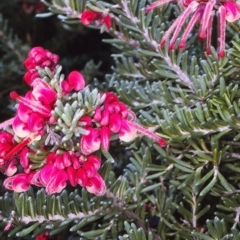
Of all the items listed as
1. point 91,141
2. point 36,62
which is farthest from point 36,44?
point 91,141

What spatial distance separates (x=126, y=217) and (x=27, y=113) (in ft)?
0.78

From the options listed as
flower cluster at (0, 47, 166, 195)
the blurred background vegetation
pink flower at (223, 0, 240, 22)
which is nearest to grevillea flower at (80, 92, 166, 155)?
flower cluster at (0, 47, 166, 195)

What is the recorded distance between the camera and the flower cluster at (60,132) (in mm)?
545

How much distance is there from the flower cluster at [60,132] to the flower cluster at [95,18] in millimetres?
201

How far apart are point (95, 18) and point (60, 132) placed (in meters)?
0.27

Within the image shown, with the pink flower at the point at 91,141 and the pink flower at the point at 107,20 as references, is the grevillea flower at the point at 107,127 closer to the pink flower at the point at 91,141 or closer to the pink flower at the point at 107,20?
the pink flower at the point at 91,141

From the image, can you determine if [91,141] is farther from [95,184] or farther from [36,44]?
[36,44]

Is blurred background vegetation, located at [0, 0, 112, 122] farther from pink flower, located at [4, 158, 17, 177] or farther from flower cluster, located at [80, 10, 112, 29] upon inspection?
pink flower, located at [4, 158, 17, 177]

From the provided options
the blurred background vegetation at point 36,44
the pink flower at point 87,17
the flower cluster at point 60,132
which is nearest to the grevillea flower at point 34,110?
the flower cluster at point 60,132

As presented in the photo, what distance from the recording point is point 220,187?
70 centimetres

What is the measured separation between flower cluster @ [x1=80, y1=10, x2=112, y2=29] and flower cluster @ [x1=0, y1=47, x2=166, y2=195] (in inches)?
7.9

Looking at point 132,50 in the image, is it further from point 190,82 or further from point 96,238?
point 96,238

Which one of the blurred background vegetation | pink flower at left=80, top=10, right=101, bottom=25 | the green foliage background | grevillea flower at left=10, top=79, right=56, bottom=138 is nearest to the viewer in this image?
grevillea flower at left=10, top=79, right=56, bottom=138

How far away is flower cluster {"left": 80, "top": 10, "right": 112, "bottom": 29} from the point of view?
2.53 feet
